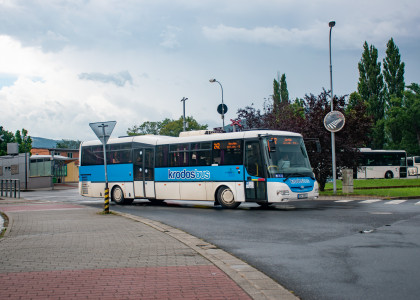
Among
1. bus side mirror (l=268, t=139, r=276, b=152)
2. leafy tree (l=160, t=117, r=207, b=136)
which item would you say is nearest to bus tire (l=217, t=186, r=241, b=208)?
bus side mirror (l=268, t=139, r=276, b=152)

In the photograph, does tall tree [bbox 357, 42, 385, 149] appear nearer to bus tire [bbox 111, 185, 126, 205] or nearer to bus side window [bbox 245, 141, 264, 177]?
bus tire [bbox 111, 185, 126, 205]

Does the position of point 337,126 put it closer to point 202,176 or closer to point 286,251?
point 202,176

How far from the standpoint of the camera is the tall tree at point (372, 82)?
6688 cm

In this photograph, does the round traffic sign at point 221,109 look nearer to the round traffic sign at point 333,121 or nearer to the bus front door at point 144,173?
the round traffic sign at point 333,121

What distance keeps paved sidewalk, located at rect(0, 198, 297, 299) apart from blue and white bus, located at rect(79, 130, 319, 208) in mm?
7334

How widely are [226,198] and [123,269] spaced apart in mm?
12150

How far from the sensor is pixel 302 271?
682 cm

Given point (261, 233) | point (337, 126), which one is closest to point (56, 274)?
point (261, 233)

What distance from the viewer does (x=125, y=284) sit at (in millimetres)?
5852

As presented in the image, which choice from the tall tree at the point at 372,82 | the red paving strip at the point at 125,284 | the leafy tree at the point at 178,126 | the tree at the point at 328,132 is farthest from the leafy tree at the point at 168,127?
the red paving strip at the point at 125,284

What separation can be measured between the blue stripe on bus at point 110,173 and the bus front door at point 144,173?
1.49 ft

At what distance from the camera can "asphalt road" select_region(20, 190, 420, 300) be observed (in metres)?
5.90

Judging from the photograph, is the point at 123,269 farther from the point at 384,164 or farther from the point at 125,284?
the point at 384,164

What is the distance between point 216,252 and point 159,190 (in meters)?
13.4
